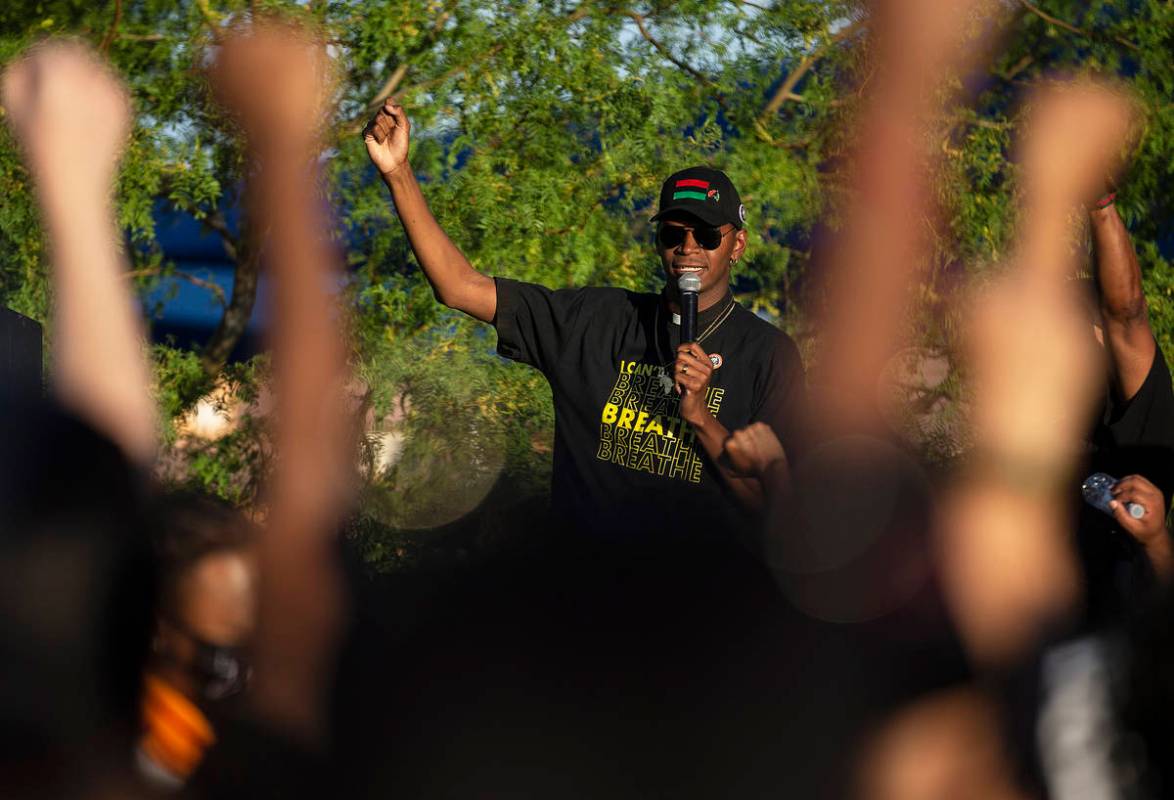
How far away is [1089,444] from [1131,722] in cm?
202

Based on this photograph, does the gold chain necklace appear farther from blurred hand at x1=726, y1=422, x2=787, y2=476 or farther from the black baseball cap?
blurred hand at x1=726, y1=422, x2=787, y2=476

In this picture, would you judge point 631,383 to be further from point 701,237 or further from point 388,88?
point 388,88

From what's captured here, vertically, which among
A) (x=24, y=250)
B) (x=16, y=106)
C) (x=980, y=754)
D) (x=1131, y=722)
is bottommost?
(x=24, y=250)

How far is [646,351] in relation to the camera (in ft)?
11.4

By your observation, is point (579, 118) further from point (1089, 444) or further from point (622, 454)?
point (1089, 444)

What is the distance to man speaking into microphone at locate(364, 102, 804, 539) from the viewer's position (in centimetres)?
318

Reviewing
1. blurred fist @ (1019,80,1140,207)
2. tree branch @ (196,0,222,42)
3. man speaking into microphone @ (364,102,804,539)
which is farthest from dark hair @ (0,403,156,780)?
tree branch @ (196,0,222,42)

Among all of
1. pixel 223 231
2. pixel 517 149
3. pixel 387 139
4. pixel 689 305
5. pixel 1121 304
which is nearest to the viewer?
pixel 1121 304

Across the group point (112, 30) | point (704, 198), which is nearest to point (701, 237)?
point (704, 198)

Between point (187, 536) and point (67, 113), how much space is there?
0.45 m

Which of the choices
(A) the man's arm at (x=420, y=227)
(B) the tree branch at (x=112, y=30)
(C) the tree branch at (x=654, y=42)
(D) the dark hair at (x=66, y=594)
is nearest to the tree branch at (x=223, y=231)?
(B) the tree branch at (x=112, y=30)

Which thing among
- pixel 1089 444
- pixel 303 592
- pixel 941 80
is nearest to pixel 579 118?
pixel 941 80

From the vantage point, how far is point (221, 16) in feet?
18.6

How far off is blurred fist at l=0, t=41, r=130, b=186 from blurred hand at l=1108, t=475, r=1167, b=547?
73.9 inches
